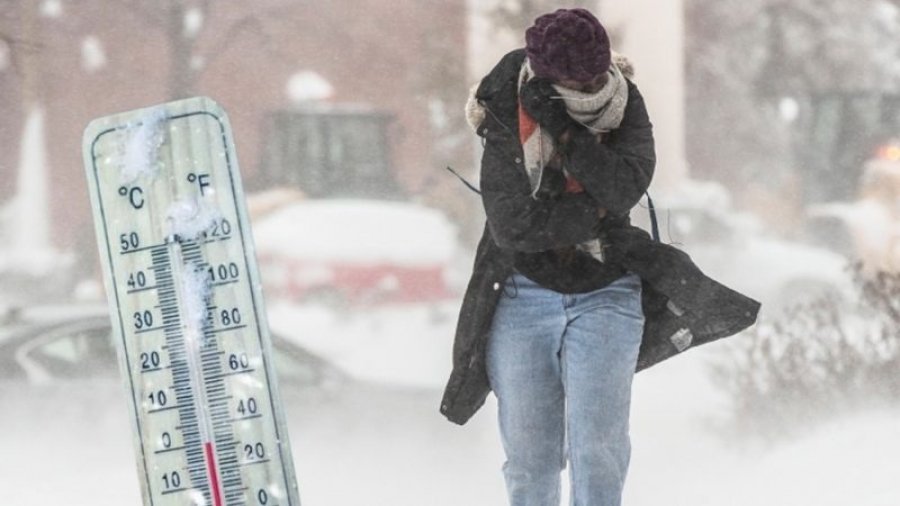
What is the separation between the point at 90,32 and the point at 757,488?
3.12 m

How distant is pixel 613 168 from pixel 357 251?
10.0 ft

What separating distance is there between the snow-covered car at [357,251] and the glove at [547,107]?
296 centimetres

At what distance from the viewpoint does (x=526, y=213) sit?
265 cm

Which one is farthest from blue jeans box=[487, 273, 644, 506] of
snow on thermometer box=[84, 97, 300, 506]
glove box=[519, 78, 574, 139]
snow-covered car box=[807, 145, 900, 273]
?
snow-covered car box=[807, 145, 900, 273]

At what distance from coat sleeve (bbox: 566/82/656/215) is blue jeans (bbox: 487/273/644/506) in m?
0.20

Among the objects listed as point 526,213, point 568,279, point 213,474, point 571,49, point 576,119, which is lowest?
point 213,474

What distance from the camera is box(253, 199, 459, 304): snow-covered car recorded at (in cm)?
557

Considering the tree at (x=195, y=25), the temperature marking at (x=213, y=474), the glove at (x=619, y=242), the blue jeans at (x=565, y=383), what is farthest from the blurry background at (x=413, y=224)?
the temperature marking at (x=213, y=474)

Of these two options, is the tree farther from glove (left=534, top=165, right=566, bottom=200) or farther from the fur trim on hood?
glove (left=534, top=165, right=566, bottom=200)

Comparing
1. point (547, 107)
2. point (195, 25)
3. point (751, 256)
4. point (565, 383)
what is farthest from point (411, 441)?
point (547, 107)

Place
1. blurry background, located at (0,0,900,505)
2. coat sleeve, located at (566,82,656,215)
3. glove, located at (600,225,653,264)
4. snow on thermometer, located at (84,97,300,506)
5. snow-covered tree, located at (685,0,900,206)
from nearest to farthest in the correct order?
snow on thermometer, located at (84,97,300,506)
coat sleeve, located at (566,82,656,215)
glove, located at (600,225,653,264)
blurry background, located at (0,0,900,505)
snow-covered tree, located at (685,0,900,206)

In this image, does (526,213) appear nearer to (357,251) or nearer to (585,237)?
(585,237)

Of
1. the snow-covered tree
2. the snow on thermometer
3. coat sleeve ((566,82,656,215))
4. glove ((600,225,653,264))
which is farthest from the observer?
the snow-covered tree

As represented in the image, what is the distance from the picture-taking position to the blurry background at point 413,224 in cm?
556
